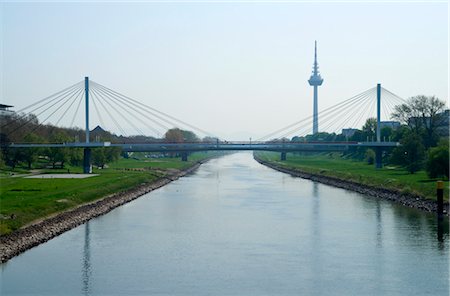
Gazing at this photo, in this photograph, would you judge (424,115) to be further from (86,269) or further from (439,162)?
(86,269)

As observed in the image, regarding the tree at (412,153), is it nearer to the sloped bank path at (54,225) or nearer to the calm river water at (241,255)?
the calm river water at (241,255)

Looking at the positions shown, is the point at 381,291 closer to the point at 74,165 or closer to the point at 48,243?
the point at 48,243

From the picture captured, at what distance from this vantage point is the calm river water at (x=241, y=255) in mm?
19906

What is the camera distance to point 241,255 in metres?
24.2

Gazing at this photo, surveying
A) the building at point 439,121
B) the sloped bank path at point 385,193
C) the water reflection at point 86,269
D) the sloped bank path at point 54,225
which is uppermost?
the building at point 439,121

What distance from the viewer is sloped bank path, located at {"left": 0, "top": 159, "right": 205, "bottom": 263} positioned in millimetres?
24016

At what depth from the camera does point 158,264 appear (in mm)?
22828

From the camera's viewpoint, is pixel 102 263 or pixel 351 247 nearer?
pixel 102 263

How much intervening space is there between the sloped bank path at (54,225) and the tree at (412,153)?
22811 mm

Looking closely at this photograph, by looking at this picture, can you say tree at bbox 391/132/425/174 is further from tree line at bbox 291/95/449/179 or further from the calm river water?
the calm river water

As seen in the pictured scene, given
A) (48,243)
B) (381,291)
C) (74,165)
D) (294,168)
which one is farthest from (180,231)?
(294,168)

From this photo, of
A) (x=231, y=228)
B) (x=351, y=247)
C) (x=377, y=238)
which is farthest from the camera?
(x=231, y=228)

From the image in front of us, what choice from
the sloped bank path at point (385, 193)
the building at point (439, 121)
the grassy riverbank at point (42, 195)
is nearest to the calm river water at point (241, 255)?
the sloped bank path at point (385, 193)

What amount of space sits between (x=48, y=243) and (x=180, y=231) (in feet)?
20.6
